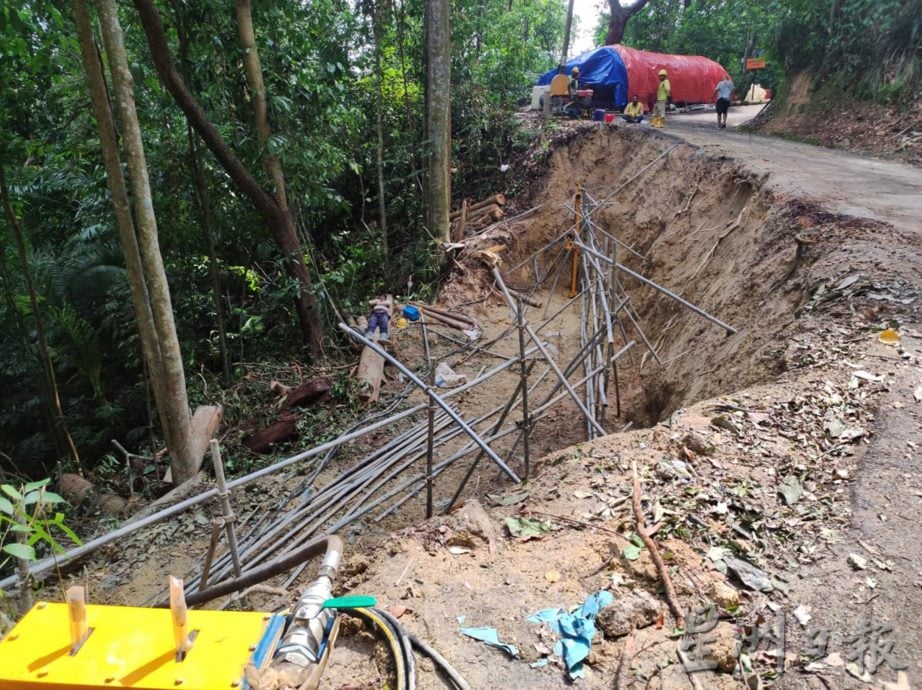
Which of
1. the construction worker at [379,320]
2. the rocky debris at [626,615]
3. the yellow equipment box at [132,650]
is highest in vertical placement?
the yellow equipment box at [132,650]

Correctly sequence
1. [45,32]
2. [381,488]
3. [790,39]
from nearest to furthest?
[381,488]
[45,32]
[790,39]

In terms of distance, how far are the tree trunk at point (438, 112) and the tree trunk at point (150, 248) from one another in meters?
5.50

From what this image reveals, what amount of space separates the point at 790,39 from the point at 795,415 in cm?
1359

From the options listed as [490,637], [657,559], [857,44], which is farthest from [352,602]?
[857,44]

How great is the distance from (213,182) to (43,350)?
117 inches

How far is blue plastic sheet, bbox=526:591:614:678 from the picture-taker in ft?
7.36

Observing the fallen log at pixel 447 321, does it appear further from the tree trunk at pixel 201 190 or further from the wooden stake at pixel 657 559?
the wooden stake at pixel 657 559

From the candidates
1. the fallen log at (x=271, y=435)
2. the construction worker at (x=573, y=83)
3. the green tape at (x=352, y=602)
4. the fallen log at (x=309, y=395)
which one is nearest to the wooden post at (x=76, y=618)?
the green tape at (x=352, y=602)

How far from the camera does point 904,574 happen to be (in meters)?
2.54

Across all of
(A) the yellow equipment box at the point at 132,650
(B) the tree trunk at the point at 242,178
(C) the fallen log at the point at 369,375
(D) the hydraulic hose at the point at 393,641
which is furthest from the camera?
(C) the fallen log at the point at 369,375

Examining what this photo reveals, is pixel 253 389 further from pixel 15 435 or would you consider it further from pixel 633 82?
pixel 633 82

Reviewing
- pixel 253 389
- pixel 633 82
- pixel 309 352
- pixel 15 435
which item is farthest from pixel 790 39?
pixel 15 435

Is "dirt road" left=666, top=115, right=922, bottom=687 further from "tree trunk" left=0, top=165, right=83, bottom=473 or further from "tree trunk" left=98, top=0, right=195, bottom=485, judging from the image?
"tree trunk" left=0, top=165, right=83, bottom=473

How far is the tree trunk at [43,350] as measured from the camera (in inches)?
269
